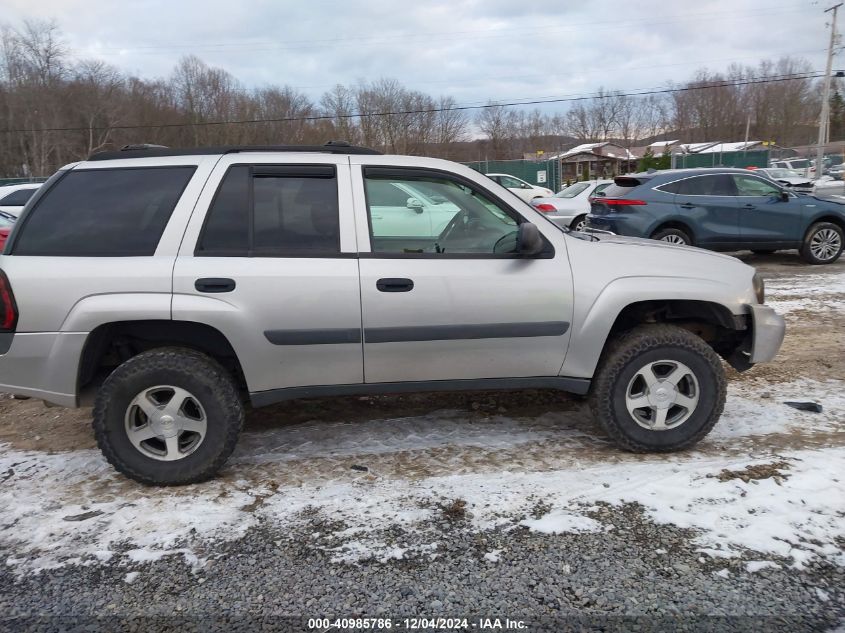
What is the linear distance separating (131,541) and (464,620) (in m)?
1.63

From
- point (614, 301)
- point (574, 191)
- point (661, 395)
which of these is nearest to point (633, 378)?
point (661, 395)

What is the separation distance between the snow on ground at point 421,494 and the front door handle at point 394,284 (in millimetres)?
1059

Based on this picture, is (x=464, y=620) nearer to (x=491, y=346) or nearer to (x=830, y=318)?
(x=491, y=346)

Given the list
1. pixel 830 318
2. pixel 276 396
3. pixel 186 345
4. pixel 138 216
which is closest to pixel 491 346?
pixel 276 396

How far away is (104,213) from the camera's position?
3330 millimetres

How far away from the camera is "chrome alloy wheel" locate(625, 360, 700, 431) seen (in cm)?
363

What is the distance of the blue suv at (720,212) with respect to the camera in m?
9.86

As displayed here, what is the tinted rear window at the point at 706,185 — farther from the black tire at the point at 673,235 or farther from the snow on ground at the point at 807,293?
the snow on ground at the point at 807,293

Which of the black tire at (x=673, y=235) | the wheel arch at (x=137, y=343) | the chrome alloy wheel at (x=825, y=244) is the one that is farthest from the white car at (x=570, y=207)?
the wheel arch at (x=137, y=343)

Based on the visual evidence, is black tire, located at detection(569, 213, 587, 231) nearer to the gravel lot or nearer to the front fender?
the gravel lot

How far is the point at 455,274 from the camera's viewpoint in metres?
3.41

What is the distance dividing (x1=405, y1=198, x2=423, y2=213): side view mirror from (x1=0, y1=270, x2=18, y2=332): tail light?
7.14 ft

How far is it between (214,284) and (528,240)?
168 cm

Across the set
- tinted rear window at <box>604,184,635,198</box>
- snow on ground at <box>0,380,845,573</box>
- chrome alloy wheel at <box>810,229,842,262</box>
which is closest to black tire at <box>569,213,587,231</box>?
tinted rear window at <box>604,184,635,198</box>
